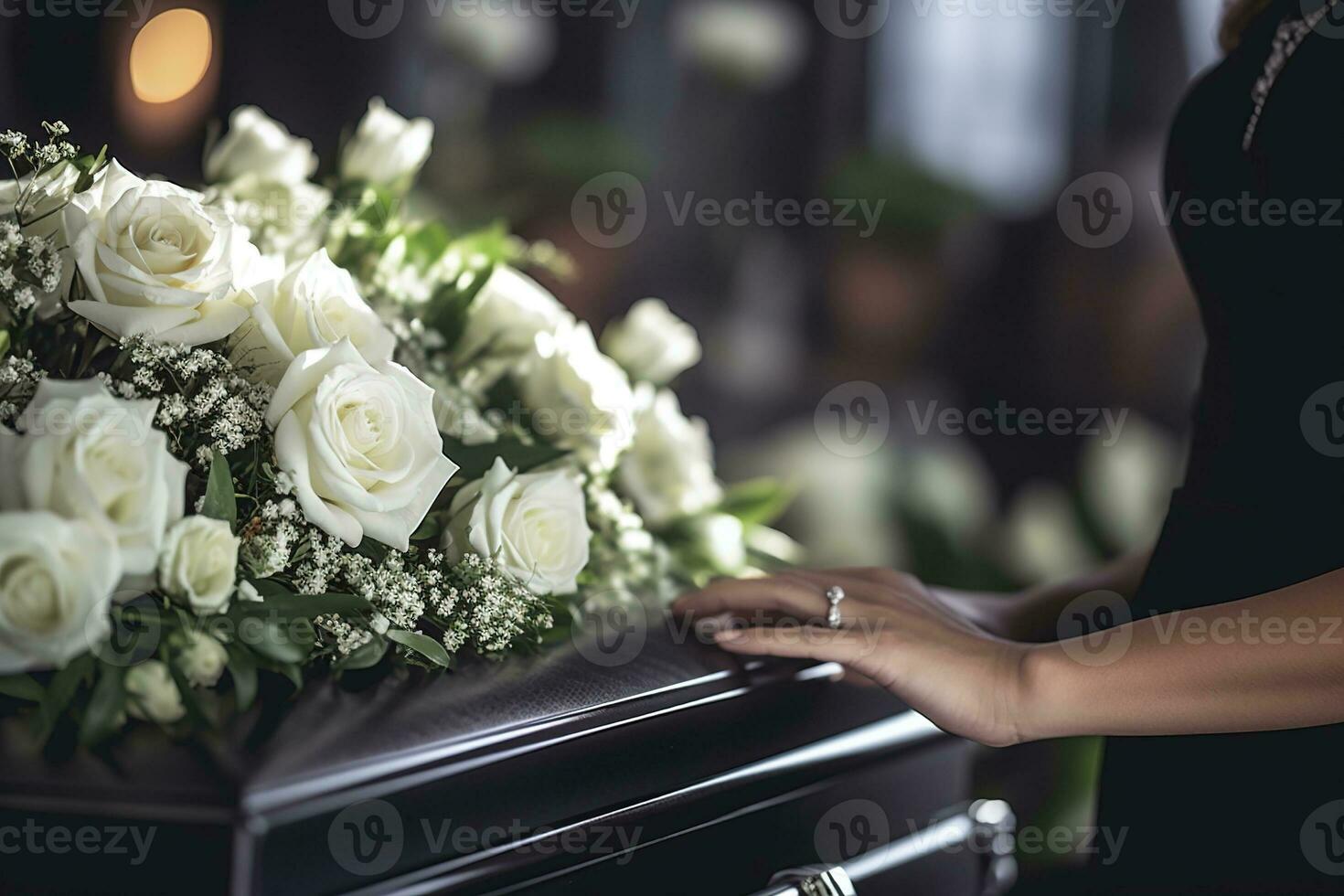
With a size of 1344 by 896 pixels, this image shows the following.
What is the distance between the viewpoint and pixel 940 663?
0.75 m

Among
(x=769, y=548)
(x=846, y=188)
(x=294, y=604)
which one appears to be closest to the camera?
(x=294, y=604)

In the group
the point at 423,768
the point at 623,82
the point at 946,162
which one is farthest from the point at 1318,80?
the point at 946,162

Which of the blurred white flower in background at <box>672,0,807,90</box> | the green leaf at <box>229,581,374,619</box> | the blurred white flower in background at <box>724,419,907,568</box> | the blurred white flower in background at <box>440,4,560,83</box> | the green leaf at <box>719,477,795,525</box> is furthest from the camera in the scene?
the blurred white flower in background at <box>672,0,807,90</box>

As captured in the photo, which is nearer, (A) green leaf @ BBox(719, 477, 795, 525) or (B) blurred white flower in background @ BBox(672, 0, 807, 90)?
(A) green leaf @ BBox(719, 477, 795, 525)

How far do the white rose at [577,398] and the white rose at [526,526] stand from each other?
97 mm

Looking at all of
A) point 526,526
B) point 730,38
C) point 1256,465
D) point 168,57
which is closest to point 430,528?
point 526,526

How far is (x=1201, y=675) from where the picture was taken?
73cm

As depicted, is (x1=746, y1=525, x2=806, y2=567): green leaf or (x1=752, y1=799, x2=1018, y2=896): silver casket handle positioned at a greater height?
(x1=746, y1=525, x2=806, y2=567): green leaf

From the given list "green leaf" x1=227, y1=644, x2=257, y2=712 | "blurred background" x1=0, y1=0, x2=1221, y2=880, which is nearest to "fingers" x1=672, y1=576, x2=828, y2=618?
"green leaf" x1=227, y1=644, x2=257, y2=712

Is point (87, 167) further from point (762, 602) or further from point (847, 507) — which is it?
point (847, 507)

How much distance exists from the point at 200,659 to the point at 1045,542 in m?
1.21

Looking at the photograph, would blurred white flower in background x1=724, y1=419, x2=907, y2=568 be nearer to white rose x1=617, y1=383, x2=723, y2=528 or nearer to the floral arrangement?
white rose x1=617, y1=383, x2=723, y2=528

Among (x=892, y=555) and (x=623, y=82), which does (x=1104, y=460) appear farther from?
(x=623, y=82)

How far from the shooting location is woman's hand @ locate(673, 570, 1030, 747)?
0.74 meters
